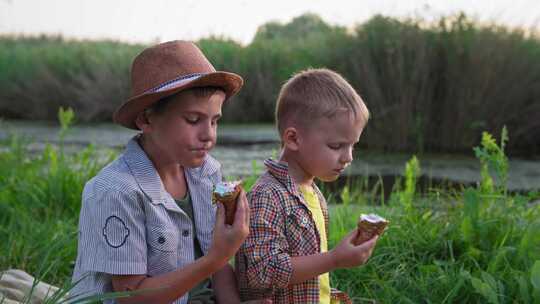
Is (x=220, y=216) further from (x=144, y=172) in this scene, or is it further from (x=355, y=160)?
(x=355, y=160)

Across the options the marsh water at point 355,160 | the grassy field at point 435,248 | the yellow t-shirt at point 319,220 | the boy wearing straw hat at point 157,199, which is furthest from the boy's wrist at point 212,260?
the marsh water at point 355,160

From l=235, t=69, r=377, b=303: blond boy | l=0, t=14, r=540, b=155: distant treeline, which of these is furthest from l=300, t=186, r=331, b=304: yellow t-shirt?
l=0, t=14, r=540, b=155: distant treeline

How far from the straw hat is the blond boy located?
7.8 inches

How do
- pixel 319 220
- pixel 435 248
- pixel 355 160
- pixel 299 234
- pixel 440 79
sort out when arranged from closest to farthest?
1. pixel 299 234
2. pixel 319 220
3. pixel 435 248
4. pixel 355 160
5. pixel 440 79

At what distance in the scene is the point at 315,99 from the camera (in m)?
1.84

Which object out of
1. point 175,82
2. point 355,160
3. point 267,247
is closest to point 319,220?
point 267,247

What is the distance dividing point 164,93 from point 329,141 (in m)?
0.45

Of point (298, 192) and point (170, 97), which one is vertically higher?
point (170, 97)

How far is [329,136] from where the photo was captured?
1837 millimetres

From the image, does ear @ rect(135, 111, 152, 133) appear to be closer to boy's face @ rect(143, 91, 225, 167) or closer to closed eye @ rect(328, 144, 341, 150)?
boy's face @ rect(143, 91, 225, 167)

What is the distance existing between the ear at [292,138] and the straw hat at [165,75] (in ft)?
0.61

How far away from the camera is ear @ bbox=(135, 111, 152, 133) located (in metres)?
1.79

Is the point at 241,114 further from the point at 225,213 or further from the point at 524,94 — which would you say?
the point at 225,213

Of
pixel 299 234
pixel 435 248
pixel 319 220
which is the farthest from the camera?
pixel 435 248
